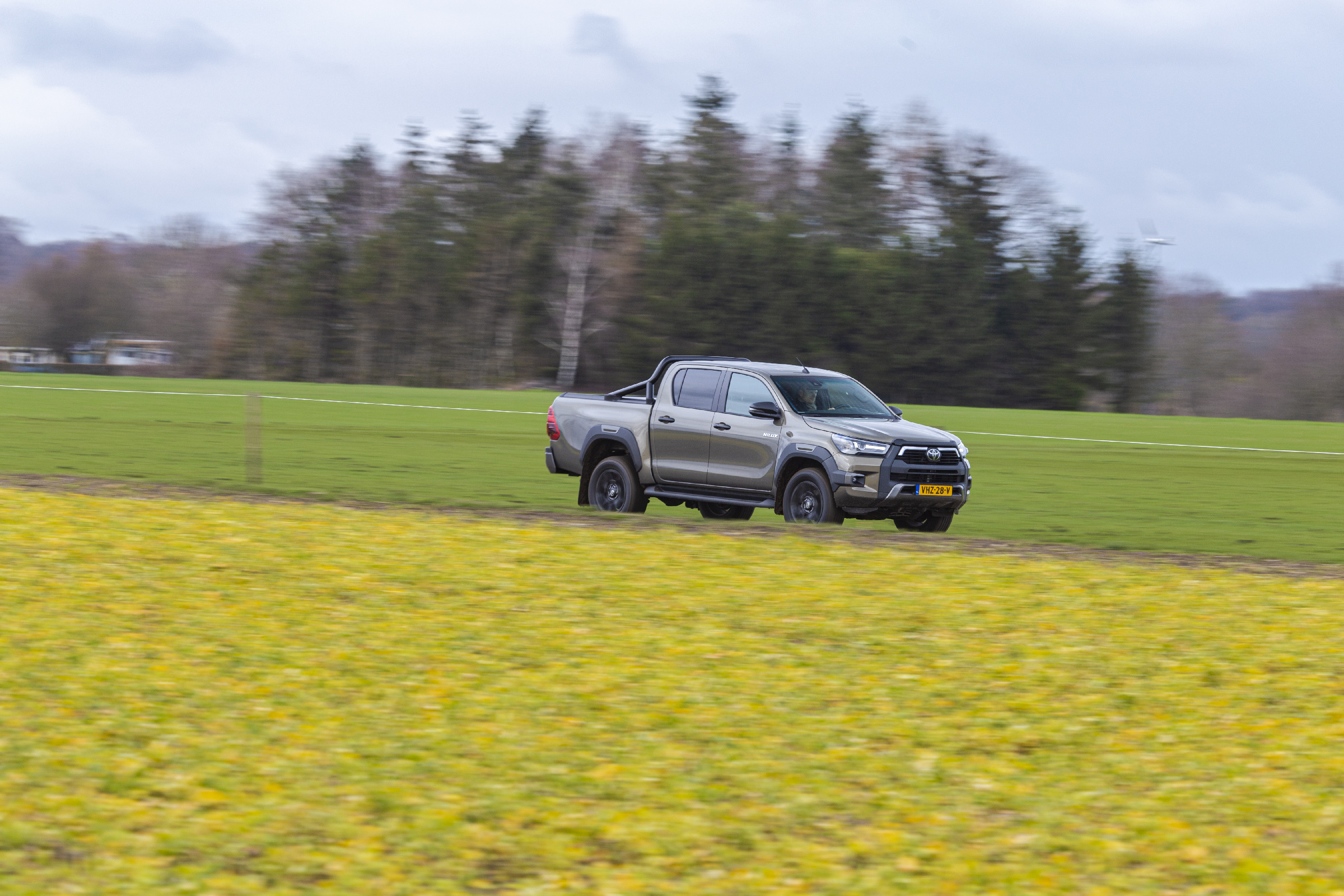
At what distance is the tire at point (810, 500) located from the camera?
15531 mm

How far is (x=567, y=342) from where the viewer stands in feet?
255

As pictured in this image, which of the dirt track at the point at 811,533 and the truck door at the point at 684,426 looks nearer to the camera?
the dirt track at the point at 811,533

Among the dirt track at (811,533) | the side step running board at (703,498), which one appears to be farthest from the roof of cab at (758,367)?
the dirt track at (811,533)

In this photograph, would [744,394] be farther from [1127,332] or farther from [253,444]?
[1127,332]

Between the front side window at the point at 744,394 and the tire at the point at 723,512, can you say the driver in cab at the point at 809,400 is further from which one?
the tire at the point at 723,512

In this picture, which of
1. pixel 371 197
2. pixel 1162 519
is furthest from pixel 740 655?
pixel 371 197

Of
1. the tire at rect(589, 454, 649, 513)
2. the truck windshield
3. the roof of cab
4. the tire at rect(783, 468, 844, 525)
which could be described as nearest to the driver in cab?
the truck windshield

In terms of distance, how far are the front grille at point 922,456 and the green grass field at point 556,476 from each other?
1479 millimetres

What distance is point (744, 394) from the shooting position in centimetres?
1641

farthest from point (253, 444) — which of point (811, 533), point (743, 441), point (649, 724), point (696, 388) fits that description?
point (649, 724)

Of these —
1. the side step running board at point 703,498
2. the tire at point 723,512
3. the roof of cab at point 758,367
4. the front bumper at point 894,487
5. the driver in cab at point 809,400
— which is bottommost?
the tire at point 723,512

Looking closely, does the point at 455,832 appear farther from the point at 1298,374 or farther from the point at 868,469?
the point at 1298,374

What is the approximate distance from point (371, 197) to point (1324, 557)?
81321mm

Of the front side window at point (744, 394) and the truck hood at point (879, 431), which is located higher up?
the front side window at point (744, 394)
